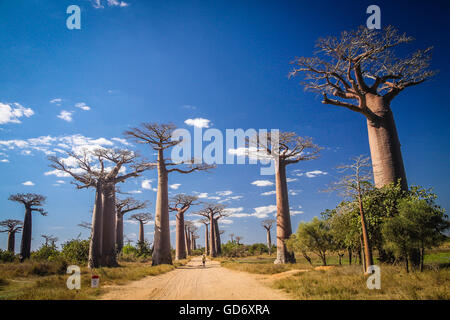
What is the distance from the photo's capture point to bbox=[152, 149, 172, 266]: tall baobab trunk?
61.4 feet

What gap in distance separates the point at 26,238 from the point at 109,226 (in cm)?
1394

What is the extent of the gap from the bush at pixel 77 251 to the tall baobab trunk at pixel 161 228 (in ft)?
18.9

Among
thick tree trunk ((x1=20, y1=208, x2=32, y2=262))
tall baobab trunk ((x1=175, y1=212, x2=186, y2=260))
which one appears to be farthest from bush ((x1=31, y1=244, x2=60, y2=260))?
tall baobab trunk ((x1=175, y1=212, x2=186, y2=260))

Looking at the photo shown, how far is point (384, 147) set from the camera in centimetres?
1170

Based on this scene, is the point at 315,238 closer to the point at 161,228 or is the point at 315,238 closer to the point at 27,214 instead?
the point at 161,228

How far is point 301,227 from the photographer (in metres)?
16.0

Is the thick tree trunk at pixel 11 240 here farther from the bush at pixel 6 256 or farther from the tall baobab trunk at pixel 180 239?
the tall baobab trunk at pixel 180 239

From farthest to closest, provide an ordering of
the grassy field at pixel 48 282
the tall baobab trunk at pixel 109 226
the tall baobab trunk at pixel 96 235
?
1. the tall baobab trunk at pixel 109 226
2. the tall baobab trunk at pixel 96 235
3. the grassy field at pixel 48 282

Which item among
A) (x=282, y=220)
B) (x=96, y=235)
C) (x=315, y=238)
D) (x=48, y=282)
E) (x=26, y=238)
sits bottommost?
(x=48, y=282)

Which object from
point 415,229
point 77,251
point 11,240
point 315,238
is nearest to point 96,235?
point 77,251

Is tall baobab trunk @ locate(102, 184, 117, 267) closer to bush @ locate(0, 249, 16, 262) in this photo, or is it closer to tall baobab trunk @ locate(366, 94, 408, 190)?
bush @ locate(0, 249, 16, 262)

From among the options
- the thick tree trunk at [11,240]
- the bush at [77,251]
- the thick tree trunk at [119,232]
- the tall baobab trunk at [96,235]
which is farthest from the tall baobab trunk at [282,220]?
the thick tree trunk at [11,240]

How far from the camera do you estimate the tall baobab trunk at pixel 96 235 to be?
666 inches
